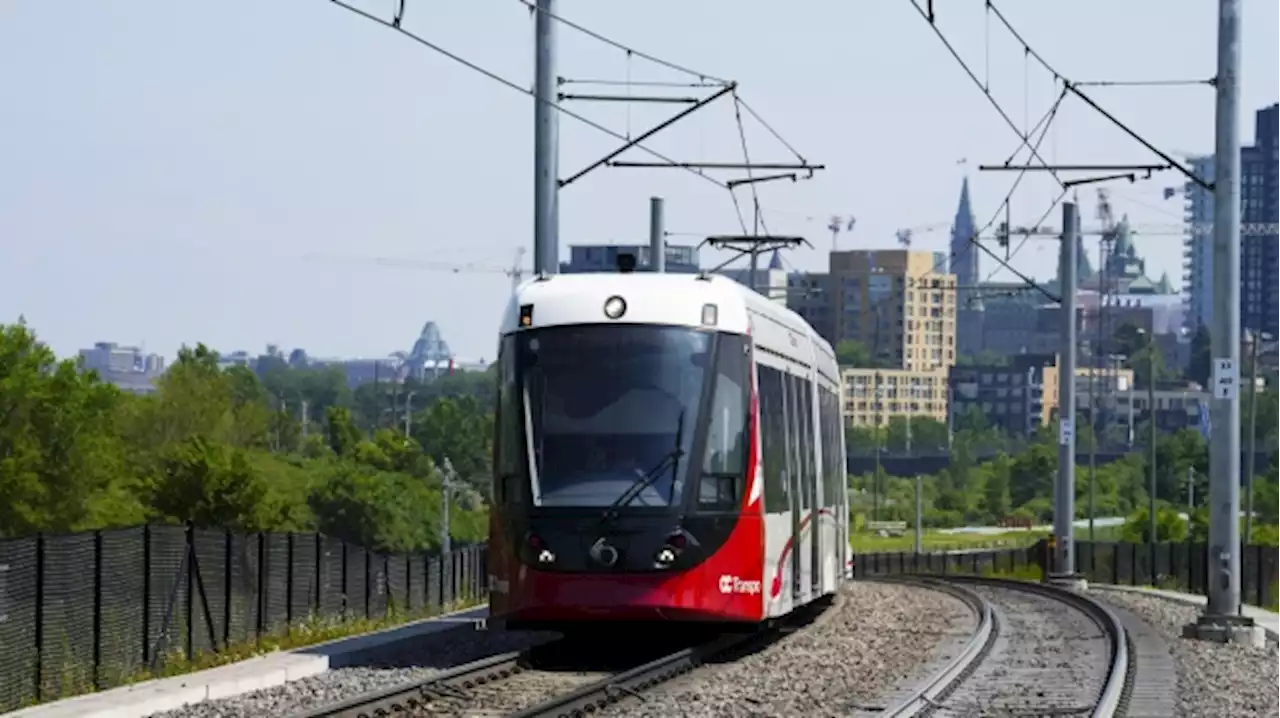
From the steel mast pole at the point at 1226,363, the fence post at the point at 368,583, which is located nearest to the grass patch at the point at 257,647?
the fence post at the point at 368,583

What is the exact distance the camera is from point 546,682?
21.1 metres

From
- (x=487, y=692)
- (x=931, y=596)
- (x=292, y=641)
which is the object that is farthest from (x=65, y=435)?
(x=487, y=692)

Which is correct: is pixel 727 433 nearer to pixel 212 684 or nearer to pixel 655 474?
pixel 655 474

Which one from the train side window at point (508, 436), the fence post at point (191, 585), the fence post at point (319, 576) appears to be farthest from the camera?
the fence post at point (319, 576)

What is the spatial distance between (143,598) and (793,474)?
6053mm

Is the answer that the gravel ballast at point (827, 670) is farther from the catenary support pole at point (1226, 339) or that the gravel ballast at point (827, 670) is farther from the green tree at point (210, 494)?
the green tree at point (210, 494)

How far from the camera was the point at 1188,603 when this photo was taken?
135ft

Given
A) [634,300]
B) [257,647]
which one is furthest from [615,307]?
[257,647]

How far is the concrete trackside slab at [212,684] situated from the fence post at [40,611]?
1.18 meters

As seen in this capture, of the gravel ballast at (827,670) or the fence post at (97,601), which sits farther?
the fence post at (97,601)

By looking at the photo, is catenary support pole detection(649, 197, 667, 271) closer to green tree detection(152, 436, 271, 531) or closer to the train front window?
the train front window

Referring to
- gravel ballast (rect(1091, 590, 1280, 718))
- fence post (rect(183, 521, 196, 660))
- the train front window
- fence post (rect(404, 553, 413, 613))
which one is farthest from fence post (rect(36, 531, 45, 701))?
fence post (rect(404, 553, 413, 613))

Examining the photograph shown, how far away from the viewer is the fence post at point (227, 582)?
2698cm

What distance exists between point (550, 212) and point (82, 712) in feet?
52.2
